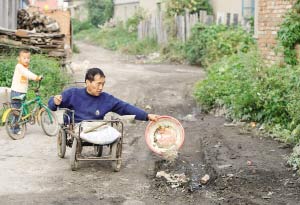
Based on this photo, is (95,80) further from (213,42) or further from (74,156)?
(213,42)

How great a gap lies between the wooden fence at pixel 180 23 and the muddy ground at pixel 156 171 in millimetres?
14168

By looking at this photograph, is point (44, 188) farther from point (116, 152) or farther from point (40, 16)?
point (40, 16)

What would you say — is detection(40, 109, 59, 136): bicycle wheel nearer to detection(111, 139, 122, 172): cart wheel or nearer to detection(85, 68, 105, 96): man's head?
detection(85, 68, 105, 96): man's head

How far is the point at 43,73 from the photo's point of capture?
1287 cm

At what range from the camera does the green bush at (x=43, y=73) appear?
40.3 ft

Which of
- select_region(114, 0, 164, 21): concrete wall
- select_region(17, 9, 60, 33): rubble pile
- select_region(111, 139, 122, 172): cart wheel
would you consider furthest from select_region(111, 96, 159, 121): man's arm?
select_region(114, 0, 164, 21): concrete wall

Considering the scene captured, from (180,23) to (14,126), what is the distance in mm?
17662

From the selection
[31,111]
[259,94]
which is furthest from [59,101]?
[259,94]

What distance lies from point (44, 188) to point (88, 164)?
112cm

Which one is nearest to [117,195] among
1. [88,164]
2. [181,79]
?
[88,164]

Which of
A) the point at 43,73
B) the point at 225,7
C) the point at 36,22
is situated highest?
the point at 225,7

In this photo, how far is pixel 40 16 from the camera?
1823 centimetres

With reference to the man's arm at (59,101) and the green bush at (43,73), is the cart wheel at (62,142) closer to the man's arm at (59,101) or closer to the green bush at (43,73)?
the man's arm at (59,101)

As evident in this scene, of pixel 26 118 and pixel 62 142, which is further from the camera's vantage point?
pixel 26 118
